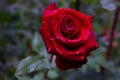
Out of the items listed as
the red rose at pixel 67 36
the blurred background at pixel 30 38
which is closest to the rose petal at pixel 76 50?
the red rose at pixel 67 36

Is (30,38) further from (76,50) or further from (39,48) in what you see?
(76,50)

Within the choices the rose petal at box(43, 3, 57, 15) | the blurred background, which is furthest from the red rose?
the blurred background

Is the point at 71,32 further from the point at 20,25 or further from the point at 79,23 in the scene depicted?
the point at 20,25

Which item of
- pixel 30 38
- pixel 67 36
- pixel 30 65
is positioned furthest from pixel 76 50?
pixel 30 38

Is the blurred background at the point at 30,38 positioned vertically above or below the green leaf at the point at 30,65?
below

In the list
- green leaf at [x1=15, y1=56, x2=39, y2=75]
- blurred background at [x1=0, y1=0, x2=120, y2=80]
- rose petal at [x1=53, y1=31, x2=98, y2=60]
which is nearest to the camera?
rose petal at [x1=53, y1=31, x2=98, y2=60]

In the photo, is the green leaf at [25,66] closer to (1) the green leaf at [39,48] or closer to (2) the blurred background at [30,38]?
(1) the green leaf at [39,48]

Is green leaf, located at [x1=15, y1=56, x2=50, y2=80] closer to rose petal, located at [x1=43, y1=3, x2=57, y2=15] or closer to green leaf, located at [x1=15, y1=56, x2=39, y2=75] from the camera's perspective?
green leaf, located at [x1=15, y1=56, x2=39, y2=75]

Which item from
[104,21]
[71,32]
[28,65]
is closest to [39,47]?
[28,65]
